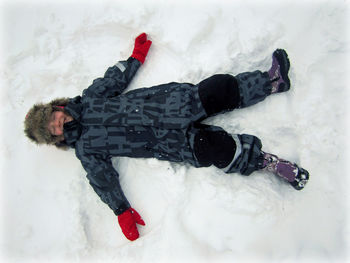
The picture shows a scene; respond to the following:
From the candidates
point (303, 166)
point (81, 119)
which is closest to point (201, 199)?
point (303, 166)

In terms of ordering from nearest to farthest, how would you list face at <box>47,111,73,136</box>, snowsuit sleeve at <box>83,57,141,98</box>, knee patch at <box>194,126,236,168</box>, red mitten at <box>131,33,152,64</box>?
knee patch at <box>194,126,236,168</box>, face at <box>47,111,73,136</box>, snowsuit sleeve at <box>83,57,141,98</box>, red mitten at <box>131,33,152,64</box>

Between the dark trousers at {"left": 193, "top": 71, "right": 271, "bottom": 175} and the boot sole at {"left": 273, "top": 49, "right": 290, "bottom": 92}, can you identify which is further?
the boot sole at {"left": 273, "top": 49, "right": 290, "bottom": 92}

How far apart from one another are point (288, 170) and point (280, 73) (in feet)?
1.97

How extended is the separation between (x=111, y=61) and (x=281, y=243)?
171 cm

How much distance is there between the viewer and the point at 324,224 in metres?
1.61

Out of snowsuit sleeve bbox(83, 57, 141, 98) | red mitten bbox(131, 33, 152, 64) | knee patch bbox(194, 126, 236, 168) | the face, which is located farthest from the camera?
red mitten bbox(131, 33, 152, 64)

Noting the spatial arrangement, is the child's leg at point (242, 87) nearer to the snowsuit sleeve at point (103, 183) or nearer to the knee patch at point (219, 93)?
the knee patch at point (219, 93)

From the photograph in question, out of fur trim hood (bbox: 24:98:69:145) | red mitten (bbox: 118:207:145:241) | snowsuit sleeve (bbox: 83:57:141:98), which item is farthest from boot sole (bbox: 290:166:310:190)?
fur trim hood (bbox: 24:98:69:145)

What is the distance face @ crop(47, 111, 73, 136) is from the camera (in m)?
1.65

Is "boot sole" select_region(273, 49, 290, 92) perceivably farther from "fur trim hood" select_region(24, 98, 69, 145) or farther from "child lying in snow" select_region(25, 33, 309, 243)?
"fur trim hood" select_region(24, 98, 69, 145)

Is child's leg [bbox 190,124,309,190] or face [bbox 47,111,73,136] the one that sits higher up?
face [bbox 47,111,73,136]

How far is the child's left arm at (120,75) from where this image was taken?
5.96 feet

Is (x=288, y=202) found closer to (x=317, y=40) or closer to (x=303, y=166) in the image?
(x=303, y=166)

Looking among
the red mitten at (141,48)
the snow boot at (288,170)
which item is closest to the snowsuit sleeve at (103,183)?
the red mitten at (141,48)
